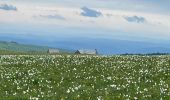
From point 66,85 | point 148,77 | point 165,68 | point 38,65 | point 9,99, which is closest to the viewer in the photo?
point 9,99

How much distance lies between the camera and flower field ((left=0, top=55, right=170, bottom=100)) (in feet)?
78.6

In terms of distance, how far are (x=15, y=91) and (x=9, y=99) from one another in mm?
3196

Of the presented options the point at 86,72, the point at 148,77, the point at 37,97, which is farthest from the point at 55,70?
the point at 37,97

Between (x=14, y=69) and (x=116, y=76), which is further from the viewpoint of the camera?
(x=14, y=69)

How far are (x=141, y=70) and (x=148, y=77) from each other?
3.78 metres

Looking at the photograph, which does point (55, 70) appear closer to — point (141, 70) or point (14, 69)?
point (14, 69)

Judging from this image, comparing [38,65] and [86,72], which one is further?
[38,65]

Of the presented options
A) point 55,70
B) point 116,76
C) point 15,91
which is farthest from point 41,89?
point 55,70

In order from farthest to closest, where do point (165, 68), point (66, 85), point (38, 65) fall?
1. point (38, 65)
2. point (165, 68)
3. point (66, 85)

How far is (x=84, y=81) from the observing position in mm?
30062

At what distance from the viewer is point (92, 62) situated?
141ft

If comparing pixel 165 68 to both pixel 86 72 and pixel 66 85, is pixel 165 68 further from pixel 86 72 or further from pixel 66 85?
pixel 66 85

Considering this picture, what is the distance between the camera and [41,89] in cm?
2731

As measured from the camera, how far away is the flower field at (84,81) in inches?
943
